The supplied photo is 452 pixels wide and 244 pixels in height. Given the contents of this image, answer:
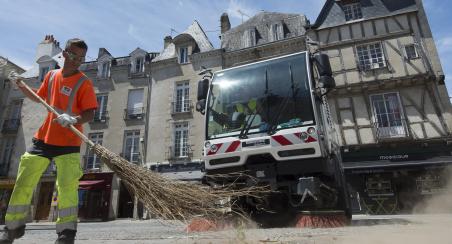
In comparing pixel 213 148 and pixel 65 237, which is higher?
pixel 213 148

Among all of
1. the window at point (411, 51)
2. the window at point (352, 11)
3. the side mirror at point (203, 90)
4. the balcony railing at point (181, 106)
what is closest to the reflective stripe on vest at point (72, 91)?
the side mirror at point (203, 90)

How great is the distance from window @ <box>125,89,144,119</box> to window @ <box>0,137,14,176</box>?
9.35m

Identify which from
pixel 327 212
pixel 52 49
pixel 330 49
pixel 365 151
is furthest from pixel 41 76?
pixel 327 212

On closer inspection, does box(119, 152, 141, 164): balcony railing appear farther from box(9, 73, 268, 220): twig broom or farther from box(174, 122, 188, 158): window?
box(9, 73, 268, 220): twig broom

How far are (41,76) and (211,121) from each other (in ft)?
75.4

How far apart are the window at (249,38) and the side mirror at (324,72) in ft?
48.4

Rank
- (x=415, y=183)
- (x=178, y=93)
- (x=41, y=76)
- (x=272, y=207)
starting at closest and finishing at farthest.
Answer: (x=272, y=207)
(x=415, y=183)
(x=178, y=93)
(x=41, y=76)

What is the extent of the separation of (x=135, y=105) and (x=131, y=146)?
281cm

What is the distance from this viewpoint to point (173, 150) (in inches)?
727

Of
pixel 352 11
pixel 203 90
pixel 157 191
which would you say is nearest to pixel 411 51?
pixel 352 11

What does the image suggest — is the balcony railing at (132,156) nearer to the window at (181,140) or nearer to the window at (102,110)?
the window at (181,140)

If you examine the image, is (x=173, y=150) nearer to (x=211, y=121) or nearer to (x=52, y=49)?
(x=211, y=121)

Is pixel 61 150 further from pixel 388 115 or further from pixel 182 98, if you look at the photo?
pixel 182 98

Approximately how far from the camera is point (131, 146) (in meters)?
19.6
